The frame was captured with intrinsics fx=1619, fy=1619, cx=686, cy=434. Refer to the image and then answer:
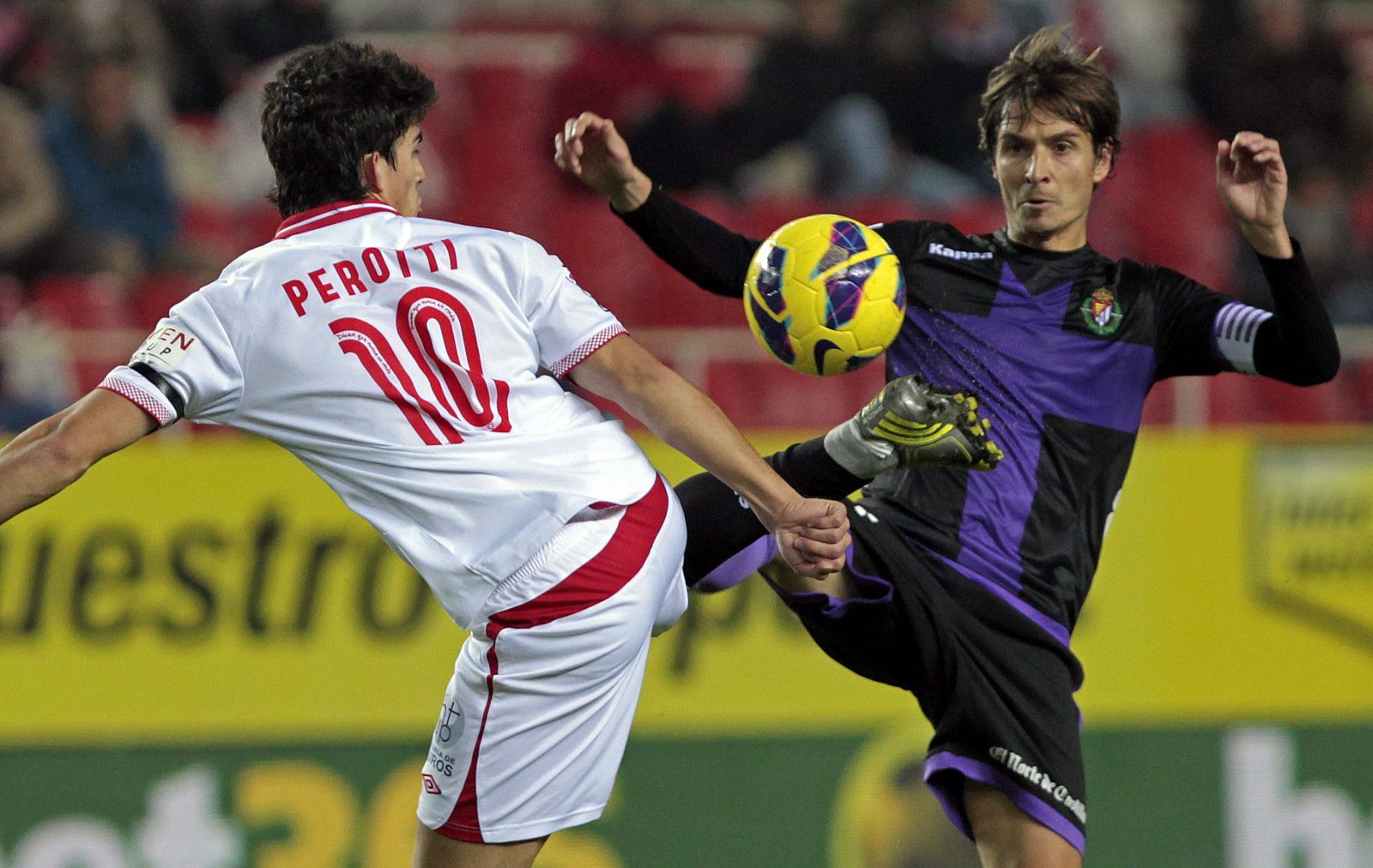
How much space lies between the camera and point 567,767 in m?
3.19

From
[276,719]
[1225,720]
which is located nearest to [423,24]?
[276,719]

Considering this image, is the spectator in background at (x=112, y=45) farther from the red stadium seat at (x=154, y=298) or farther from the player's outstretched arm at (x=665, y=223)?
the player's outstretched arm at (x=665, y=223)

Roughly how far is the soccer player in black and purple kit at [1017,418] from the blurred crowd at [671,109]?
4374 mm

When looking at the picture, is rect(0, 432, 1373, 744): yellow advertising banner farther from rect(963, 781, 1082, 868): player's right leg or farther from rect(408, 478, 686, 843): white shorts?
rect(408, 478, 686, 843): white shorts

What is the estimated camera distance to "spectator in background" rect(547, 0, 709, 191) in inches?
336

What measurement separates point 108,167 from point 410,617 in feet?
11.0

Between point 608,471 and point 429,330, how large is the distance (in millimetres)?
444

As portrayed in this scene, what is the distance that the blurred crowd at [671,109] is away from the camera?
Answer: 7855mm

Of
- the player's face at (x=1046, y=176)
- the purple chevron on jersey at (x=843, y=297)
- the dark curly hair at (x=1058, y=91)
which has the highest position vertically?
the dark curly hair at (x=1058, y=91)

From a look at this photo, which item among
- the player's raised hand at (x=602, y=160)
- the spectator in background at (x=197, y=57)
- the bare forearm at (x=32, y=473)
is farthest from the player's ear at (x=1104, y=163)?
the spectator in background at (x=197, y=57)

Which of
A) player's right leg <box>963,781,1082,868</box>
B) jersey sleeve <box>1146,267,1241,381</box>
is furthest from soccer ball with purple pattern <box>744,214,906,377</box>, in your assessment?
player's right leg <box>963,781,1082,868</box>

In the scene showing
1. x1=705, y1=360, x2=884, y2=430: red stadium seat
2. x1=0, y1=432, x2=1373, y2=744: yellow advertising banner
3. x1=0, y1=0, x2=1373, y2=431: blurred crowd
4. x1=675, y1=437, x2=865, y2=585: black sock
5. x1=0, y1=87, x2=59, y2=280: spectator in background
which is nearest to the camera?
x1=675, y1=437, x2=865, y2=585: black sock

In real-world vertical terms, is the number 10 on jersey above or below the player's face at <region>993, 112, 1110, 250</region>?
below

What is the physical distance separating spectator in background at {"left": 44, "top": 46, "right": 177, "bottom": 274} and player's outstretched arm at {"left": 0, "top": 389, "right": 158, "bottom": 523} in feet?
17.2
